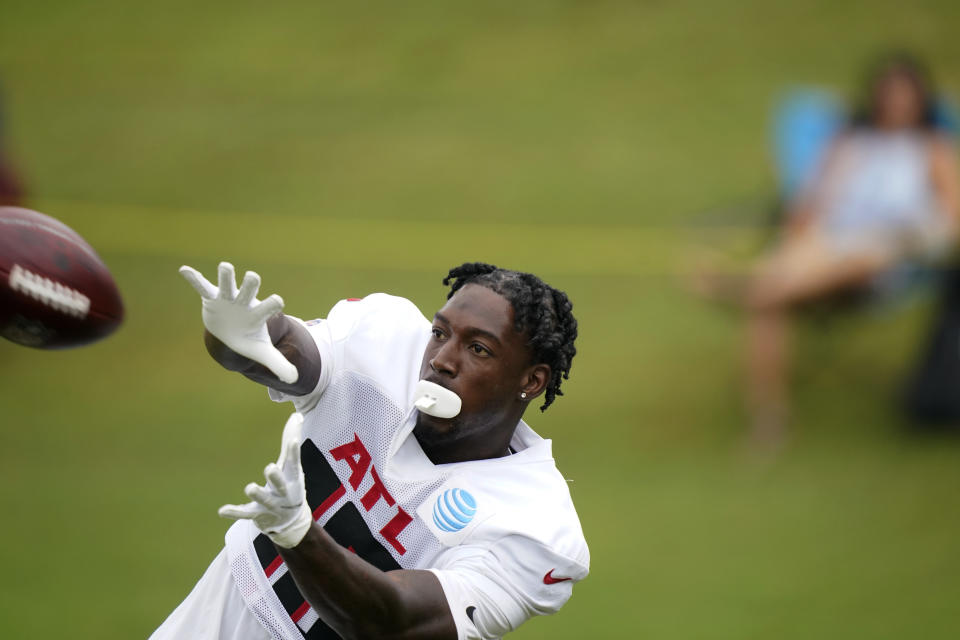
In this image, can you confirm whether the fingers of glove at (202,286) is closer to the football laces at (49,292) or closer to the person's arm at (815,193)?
the football laces at (49,292)

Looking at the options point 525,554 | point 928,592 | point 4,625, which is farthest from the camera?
point 928,592

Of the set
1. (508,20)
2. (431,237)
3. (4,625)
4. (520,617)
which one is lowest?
(4,625)

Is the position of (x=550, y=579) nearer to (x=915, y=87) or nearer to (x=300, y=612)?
(x=300, y=612)

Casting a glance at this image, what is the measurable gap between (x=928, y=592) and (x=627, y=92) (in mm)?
5425

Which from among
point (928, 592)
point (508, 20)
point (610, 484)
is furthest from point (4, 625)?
point (508, 20)

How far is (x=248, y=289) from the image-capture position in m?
2.66

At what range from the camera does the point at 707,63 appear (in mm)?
10859

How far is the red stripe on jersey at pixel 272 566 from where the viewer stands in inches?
114

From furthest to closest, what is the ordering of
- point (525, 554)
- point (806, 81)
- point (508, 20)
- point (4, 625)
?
point (508, 20) < point (806, 81) < point (4, 625) < point (525, 554)

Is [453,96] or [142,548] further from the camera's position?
[453,96]

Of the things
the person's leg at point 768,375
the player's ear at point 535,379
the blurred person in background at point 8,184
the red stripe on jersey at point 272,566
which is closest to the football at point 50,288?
the red stripe on jersey at point 272,566

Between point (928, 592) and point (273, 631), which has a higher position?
point (273, 631)

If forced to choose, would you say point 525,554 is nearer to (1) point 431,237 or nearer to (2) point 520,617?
(2) point 520,617

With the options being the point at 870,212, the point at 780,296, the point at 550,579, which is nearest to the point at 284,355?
the point at 550,579
